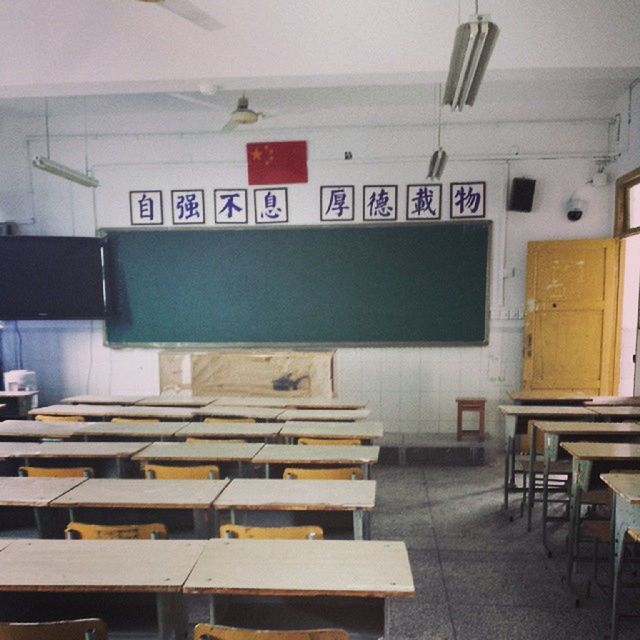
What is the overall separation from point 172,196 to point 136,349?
6.52ft

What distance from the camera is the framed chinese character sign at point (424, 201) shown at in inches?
225

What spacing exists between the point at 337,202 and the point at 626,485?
4.36 m

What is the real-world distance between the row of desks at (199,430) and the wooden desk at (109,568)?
5.03 ft

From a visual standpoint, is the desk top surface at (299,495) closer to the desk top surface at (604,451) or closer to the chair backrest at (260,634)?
the chair backrest at (260,634)

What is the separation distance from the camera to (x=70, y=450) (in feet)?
10.1

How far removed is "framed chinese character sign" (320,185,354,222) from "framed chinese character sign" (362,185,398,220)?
0.18m

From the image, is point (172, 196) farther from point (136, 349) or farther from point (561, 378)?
point (561, 378)

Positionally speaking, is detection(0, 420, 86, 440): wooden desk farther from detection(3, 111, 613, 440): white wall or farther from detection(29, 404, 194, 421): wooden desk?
detection(3, 111, 613, 440): white wall

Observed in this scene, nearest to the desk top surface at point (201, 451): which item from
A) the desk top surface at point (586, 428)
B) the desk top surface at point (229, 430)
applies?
the desk top surface at point (229, 430)

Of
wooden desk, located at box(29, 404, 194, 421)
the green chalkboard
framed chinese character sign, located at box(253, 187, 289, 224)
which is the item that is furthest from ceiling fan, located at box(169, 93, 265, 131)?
wooden desk, located at box(29, 404, 194, 421)

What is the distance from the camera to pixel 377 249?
5816mm

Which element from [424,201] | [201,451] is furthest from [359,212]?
[201,451]

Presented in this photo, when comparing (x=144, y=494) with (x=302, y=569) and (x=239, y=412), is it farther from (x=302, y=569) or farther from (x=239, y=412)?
(x=239, y=412)

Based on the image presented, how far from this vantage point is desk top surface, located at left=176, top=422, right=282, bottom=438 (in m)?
3.39
